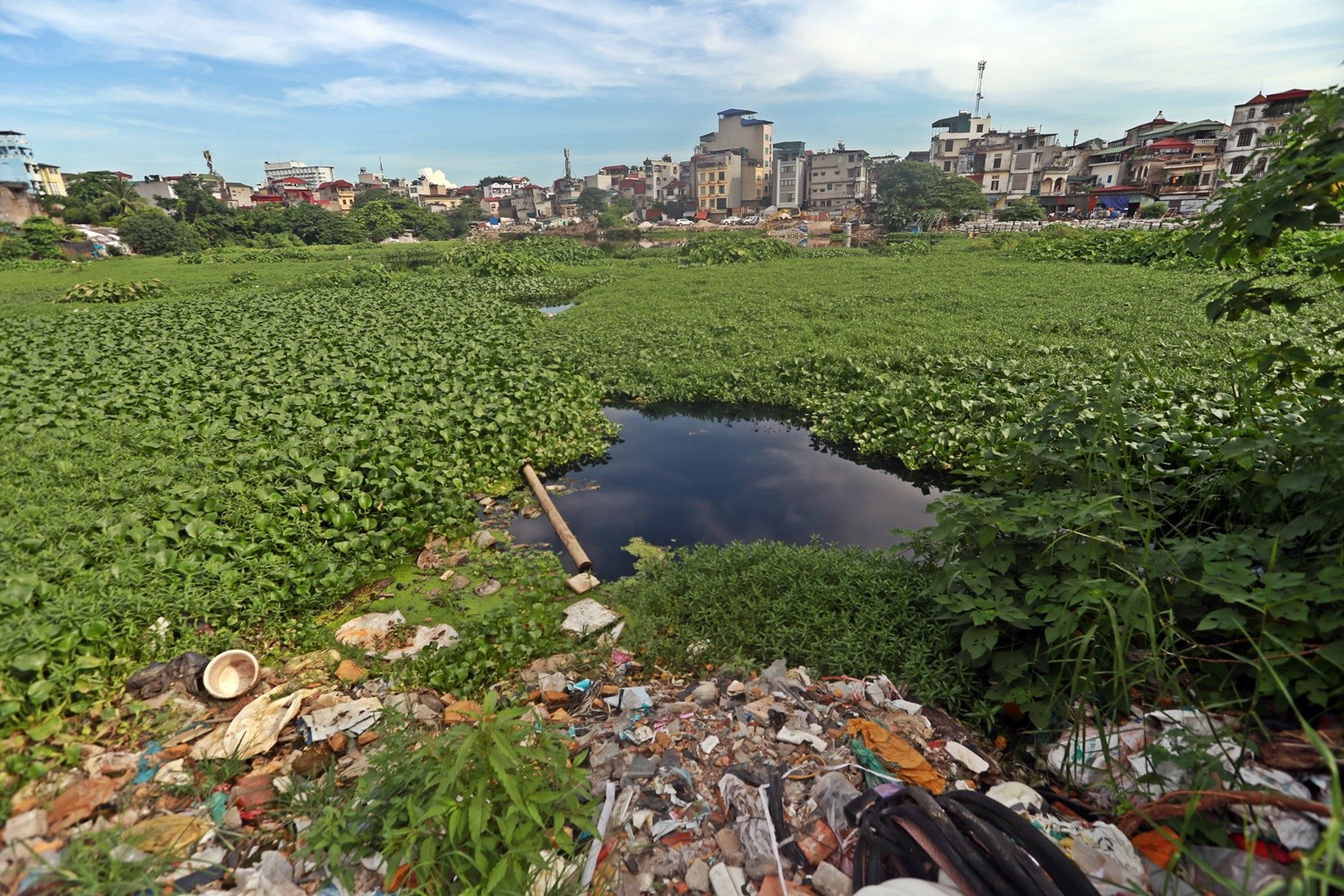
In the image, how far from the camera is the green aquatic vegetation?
3.87 meters

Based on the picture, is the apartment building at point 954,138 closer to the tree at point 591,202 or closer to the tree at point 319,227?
the tree at point 591,202

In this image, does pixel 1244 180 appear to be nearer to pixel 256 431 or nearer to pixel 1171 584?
pixel 1171 584

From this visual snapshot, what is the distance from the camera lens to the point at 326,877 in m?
2.48

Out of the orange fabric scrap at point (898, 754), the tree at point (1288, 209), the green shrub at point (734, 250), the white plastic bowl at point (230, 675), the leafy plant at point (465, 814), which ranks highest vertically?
the green shrub at point (734, 250)

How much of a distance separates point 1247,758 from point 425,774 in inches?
134

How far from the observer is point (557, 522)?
6320 mm

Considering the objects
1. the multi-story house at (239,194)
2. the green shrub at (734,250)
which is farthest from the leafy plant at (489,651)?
the multi-story house at (239,194)

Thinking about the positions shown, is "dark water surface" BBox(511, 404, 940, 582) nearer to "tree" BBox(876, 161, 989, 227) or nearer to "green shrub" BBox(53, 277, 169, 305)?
"green shrub" BBox(53, 277, 169, 305)

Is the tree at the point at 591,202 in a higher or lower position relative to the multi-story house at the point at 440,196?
Result: lower

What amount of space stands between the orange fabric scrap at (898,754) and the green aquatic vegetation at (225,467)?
4337 millimetres

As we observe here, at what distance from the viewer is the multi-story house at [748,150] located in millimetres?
76438

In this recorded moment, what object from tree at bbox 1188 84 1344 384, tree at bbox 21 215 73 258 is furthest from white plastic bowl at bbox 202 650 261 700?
tree at bbox 21 215 73 258

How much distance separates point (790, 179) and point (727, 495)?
74006mm

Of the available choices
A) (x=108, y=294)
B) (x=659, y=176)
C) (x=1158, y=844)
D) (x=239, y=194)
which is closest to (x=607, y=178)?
(x=659, y=176)
